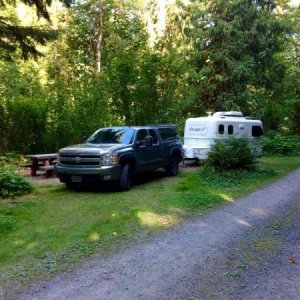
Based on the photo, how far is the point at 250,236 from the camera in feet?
20.4

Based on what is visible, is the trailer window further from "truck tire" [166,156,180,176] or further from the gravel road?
the gravel road

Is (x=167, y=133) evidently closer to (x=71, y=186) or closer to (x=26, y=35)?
(x=71, y=186)

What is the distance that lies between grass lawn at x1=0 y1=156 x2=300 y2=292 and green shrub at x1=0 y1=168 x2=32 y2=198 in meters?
0.30

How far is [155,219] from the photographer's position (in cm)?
725

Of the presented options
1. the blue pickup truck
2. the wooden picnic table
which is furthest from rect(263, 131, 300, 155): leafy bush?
the wooden picnic table

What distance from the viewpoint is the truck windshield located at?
423 inches

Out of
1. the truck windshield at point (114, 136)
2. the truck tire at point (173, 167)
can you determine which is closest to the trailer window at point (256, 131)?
the truck tire at point (173, 167)

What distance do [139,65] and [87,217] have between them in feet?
38.8

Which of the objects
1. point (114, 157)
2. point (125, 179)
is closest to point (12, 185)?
point (114, 157)

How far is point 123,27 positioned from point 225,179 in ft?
68.0

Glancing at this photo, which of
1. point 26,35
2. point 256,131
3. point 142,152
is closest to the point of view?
point 26,35

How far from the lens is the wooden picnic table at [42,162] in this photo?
12719 millimetres

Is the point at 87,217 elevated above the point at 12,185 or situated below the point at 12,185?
below

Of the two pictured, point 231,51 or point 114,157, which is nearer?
point 114,157
